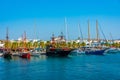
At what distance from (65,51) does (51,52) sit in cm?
797

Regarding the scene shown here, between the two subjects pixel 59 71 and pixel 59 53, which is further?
pixel 59 53

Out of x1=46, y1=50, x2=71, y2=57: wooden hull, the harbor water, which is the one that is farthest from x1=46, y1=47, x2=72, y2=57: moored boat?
the harbor water

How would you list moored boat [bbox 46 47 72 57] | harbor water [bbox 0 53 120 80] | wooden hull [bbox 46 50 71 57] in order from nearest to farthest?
harbor water [bbox 0 53 120 80]
moored boat [bbox 46 47 72 57]
wooden hull [bbox 46 50 71 57]

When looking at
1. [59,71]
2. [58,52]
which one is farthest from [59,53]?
[59,71]

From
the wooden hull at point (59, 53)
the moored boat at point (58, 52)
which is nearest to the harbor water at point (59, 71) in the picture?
the moored boat at point (58, 52)

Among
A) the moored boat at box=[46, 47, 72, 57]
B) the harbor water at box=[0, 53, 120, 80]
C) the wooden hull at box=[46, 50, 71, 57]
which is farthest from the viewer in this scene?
the wooden hull at box=[46, 50, 71, 57]

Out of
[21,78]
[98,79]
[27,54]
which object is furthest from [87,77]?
[27,54]

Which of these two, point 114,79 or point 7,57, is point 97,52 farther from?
point 114,79

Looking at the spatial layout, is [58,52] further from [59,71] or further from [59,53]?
[59,71]

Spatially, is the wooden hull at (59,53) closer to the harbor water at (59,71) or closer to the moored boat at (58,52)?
the moored boat at (58,52)

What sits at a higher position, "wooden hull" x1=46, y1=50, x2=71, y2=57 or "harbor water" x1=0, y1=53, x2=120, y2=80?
"wooden hull" x1=46, y1=50, x2=71, y2=57

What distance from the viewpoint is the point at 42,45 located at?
165250 millimetres

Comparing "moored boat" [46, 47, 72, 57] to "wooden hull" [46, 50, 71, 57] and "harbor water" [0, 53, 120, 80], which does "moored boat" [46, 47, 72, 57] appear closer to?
"wooden hull" [46, 50, 71, 57]

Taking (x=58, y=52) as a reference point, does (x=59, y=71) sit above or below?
below
